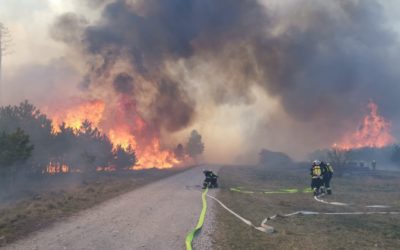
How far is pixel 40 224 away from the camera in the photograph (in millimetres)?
14133

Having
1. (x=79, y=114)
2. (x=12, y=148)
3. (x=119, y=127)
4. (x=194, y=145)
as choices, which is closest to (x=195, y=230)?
(x=12, y=148)

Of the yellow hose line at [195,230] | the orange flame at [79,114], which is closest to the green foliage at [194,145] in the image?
the orange flame at [79,114]

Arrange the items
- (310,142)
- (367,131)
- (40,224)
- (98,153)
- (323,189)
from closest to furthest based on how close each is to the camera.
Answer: (40,224), (323,189), (98,153), (367,131), (310,142)

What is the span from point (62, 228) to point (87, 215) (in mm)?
2948

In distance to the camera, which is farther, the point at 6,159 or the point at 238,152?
the point at 238,152

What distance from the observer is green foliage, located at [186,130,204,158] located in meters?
136

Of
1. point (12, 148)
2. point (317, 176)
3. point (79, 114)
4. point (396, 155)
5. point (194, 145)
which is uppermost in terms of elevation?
point (79, 114)

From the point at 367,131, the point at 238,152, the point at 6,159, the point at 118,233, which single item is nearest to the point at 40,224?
the point at 118,233

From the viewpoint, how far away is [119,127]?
7881 cm

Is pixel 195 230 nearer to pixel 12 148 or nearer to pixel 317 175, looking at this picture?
pixel 317 175

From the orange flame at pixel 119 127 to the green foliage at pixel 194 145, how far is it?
4283cm

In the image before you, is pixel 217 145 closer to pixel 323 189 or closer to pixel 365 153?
pixel 365 153

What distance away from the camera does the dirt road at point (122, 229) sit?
10.7 metres

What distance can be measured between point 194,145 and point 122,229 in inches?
4898
